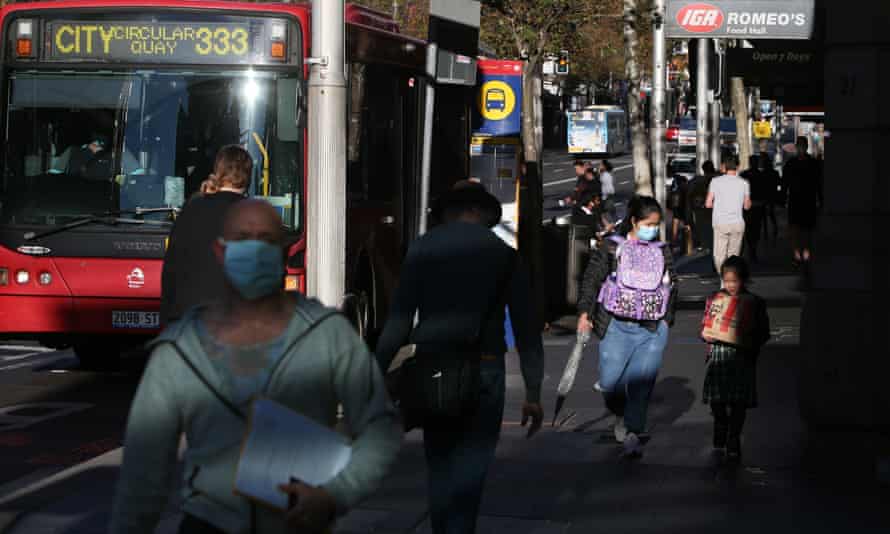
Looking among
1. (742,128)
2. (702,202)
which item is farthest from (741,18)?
(742,128)

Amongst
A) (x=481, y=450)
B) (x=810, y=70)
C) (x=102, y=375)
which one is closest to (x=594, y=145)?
(x=810, y=70)

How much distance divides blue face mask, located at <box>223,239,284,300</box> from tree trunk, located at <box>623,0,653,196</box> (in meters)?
26.1

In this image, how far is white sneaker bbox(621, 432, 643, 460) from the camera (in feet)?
31.2

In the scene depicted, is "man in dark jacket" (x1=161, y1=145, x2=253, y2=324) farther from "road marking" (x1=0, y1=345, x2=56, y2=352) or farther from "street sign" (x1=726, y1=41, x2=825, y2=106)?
"street sign" (x1=726, y1=41, x2=825, y2=106)

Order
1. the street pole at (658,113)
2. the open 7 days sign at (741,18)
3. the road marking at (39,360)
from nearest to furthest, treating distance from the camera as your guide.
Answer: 1. the open 7 days sign at (741,18)
2. the road marking at (39,360)
3. the street pole at (658,113)

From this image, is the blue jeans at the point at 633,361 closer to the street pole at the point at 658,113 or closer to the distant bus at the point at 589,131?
the street pole at the point at 658,113

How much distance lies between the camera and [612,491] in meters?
8.57

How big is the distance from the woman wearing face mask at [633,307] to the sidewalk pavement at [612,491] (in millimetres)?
407

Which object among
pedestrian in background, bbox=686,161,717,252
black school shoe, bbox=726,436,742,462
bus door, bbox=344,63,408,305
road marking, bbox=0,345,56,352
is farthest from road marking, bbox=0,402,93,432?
pedestrian in background, bbox=686,161,717,252

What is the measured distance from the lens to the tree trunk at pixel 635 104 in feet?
97.9

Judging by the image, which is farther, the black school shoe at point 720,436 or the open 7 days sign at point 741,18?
the open 7 days sign at point 741,18

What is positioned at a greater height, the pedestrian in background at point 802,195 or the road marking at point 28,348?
the pedestrian in background at point 802,195

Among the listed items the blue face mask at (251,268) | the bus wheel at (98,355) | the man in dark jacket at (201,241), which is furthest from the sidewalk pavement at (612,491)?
the bus wheel at (98,355)

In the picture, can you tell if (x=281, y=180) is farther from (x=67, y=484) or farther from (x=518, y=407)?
(x=67, y=484)
